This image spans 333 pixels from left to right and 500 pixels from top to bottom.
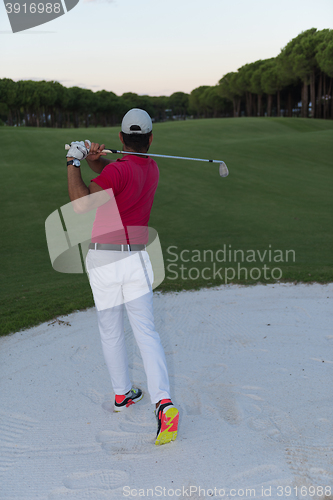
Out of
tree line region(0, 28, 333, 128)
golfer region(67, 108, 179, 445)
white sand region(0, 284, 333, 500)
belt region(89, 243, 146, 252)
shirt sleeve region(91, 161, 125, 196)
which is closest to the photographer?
shirt sleeve region(91, 161, 125, 196)

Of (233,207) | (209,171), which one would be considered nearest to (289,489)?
(233,207)

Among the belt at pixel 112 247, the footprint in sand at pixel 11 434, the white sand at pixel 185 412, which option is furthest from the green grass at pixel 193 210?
the belt at pixel 112 247

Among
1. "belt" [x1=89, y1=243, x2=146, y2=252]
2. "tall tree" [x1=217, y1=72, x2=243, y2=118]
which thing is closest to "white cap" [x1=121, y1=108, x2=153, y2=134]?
"belt" [x1=89, y1=243, x2=146, y2=252]

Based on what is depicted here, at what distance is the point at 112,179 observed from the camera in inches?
107

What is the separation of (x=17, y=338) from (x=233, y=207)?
8693 mm

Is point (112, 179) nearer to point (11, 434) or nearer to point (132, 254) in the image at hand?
point (132, 254)

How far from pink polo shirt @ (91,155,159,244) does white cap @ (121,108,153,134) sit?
0.19 metres

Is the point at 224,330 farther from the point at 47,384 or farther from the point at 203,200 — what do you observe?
the point at 203,200

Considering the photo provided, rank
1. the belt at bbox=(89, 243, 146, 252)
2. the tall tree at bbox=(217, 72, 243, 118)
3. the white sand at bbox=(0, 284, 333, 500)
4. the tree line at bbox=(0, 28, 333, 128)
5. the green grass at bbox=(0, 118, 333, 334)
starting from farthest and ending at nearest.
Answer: the tall tree at bbox=(217, 72, 243, 118) < the tree line at bbox=(0, 28, 333, 128) < the green grass at bbox=(0, 118, 333, 334) < the belt at bbox=(89, 243, 146, 252) < the white sand at bbox=(0, 284, 333, 500)

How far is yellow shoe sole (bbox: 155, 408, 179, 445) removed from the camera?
3.05 meters

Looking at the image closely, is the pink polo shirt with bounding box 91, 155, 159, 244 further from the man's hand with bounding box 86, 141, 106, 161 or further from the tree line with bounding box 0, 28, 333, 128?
the tree line with bounding box 0, 28, 333, 128

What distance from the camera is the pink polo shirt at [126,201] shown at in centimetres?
277

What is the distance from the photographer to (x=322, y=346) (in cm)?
481

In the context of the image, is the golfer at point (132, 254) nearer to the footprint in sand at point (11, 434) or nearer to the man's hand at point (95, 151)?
the man's hand at point (95, 151)
